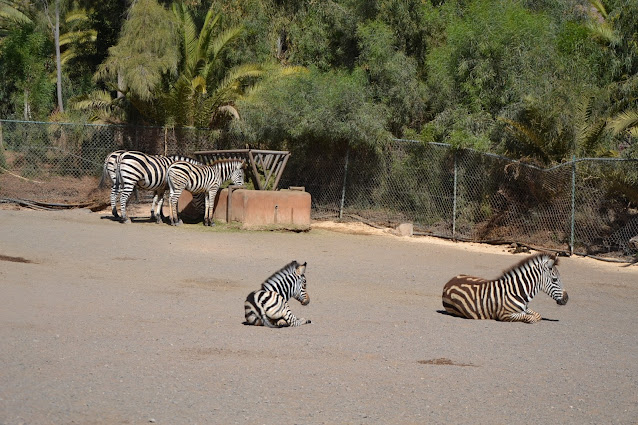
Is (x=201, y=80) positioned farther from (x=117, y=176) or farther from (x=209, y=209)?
(x=209, y=209)

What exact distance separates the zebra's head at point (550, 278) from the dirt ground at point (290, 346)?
1.35 ft

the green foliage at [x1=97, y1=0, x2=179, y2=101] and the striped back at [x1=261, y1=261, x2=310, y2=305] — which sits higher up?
the green foliage at [x1=97, y1=0, x2=179, y2=101]

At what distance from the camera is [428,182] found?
21.1 meters

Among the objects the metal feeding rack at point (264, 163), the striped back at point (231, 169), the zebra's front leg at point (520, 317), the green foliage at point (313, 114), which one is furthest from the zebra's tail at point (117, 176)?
the zebra's front leg at point (520, 317)

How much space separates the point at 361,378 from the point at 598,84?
16.5 metres

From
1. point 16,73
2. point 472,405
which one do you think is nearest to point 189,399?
point 472,405

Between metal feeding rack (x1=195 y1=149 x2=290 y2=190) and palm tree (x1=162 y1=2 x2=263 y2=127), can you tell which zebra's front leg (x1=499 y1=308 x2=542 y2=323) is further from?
palm tree (x1=162 y1=2 x2=263 y2=127)

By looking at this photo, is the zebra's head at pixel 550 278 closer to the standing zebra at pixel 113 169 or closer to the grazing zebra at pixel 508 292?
the grazing zebra at pixel 508 292

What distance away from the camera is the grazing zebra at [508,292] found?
11367mm

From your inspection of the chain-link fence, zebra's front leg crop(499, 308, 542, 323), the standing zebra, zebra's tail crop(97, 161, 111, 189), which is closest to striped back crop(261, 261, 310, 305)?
zebra's front leg crop(499, 308, 542, 323)

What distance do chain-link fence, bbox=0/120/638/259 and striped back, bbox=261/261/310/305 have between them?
891 cm

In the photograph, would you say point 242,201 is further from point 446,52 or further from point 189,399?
point 189,399

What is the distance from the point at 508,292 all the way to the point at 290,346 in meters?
3.65

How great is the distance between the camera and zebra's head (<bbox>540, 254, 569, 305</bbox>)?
38.2ft
